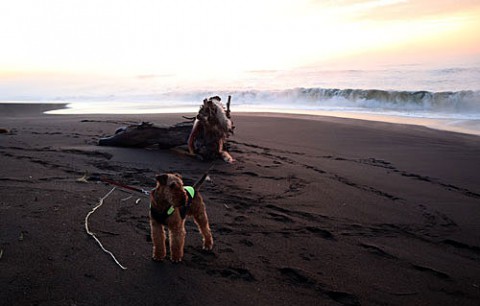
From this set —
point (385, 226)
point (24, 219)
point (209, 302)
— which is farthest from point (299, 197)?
point (24, 219)

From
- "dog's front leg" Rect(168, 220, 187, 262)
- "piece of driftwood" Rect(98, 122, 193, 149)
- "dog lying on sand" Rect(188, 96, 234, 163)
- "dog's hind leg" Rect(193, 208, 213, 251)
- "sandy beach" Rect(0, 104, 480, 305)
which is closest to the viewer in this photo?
"sandy beach" Rect(0, 104, 480, 305)

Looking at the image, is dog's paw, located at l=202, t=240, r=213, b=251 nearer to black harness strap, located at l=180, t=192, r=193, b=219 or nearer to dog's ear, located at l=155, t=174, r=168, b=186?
black harness strap, located at l=180, t=192, r=193, b=219

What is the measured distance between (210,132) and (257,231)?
3969 mm

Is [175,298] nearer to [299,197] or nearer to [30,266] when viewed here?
[30,266]

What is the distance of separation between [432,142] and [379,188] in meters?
4.74

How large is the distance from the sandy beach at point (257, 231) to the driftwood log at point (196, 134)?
31cm

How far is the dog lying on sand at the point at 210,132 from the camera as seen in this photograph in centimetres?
806

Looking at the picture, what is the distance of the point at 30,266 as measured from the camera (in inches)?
131

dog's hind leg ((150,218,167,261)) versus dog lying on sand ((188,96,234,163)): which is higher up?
dog lying on sand ((188,96,234,163))

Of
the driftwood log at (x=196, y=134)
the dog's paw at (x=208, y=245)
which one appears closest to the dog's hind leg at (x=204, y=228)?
the dog's paw at (x=208, y=245)

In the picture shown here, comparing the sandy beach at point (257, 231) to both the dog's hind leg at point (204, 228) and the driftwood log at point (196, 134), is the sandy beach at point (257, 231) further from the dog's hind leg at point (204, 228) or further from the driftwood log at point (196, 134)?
the driftwood log at point (196, 134)

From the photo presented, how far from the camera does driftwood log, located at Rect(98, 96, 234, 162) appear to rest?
8.11 metres

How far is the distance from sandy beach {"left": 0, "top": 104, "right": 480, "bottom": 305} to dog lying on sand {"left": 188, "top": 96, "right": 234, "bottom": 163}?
1.09 ft

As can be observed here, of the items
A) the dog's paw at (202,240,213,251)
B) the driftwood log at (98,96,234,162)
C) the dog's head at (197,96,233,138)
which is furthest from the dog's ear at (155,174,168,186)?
the dog's head at (197,96,233,138)
